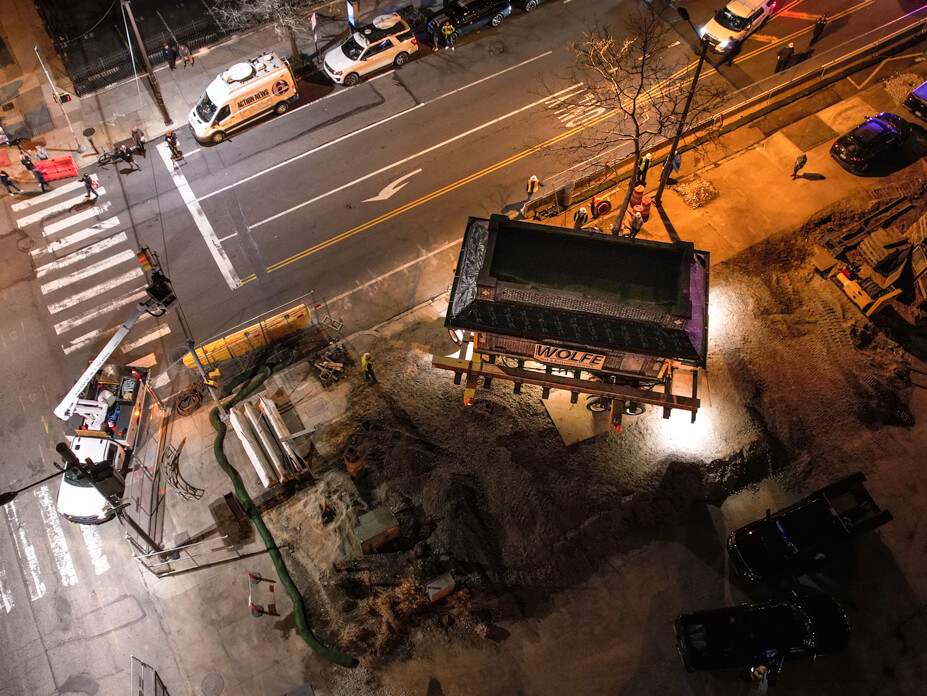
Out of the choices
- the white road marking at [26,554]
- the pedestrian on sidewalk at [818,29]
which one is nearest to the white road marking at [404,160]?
the pedestrian on sidewalk at [818,29]

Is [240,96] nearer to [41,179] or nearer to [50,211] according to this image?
[41,179]

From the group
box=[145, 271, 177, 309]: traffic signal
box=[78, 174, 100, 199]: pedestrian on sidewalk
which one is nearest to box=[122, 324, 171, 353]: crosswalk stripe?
box=[145, 271, 177, 309]: traffic signal

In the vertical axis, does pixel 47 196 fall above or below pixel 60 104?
below

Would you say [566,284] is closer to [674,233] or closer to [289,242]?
[674,233]

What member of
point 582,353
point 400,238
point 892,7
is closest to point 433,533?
point 582,353

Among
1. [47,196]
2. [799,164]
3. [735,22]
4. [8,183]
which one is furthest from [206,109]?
[799,164]

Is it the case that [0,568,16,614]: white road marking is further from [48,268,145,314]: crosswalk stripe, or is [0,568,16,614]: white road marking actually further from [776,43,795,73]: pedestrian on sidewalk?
[776,43,795,73]: pedestrian on sidewalk
